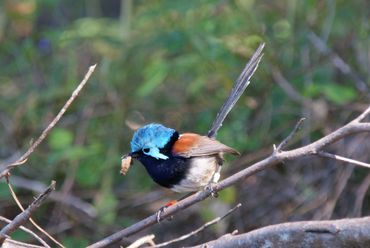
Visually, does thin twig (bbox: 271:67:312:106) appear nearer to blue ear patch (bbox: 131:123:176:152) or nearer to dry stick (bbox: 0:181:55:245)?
blue ear patch (bbox: 131:123:176:152)

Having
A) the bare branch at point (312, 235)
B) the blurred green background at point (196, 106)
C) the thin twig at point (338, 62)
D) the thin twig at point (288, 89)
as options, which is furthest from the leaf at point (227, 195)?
the bare branch at point (312, 235)

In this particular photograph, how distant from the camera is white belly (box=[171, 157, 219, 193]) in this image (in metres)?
4.21

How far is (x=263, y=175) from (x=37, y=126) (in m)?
1.80

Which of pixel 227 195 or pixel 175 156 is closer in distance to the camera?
pixel 175 156

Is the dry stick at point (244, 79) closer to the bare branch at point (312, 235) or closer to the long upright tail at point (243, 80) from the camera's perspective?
the long upright tail at point (243, 80)

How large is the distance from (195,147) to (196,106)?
6.88ft

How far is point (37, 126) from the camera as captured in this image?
6.48 m

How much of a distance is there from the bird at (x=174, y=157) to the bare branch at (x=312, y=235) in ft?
4.02

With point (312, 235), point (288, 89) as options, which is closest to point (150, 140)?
point (312, 235)

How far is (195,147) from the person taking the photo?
431 cm

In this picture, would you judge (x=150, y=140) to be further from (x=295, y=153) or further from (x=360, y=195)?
(x=360, y=195)

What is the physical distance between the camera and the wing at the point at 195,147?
14.1 ft

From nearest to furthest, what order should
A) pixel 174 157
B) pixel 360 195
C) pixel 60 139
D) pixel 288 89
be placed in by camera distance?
1. pixel 174 157
2. pixel 360 195
3. pixel 288 89
4. pixel 60 139

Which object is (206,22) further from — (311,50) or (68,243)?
(68,243)
